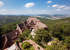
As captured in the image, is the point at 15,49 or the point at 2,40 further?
the point at 2,40

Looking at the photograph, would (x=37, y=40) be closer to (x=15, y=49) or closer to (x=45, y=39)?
(x=45, y=39)

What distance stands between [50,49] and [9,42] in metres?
23.1

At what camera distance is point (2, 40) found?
30891 millimetres

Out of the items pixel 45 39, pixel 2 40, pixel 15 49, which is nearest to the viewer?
pixel 15 49

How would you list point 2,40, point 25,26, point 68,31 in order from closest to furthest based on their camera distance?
1. point 2,40
2. point 25,26
3. point 68,31

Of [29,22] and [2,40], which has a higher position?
[29,22]

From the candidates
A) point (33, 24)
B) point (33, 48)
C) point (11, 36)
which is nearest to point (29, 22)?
point (33, 24)

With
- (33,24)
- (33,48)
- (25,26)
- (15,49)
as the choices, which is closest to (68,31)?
(33,24)

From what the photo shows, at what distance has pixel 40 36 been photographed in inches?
1062

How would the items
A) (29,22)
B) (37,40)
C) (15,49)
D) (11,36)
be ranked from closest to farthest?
1. (15,49)
2. (37,40)
3. (11,36)
4. (29,22)

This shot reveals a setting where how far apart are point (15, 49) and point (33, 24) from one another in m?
28.5

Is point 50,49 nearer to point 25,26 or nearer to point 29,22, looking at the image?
point 25,26

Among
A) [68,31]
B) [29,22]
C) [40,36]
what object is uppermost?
[29,22]

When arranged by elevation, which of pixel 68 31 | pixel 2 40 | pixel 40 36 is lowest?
pixel 68 31
